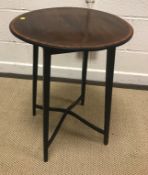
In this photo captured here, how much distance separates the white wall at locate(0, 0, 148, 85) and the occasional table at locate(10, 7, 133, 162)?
459 mm

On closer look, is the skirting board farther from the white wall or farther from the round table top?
the round table top

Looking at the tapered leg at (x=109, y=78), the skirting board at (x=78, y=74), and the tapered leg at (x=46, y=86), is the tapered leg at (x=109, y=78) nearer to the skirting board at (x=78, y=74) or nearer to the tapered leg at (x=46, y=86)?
the tapered leg at (x=46, y=86)

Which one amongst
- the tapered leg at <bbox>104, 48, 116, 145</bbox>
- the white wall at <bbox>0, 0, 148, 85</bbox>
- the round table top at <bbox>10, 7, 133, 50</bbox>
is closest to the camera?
the round table top at <bbox>10, 7, 133, 50</bbox>

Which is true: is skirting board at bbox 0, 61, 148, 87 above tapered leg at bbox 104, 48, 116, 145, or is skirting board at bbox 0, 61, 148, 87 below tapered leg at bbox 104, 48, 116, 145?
below

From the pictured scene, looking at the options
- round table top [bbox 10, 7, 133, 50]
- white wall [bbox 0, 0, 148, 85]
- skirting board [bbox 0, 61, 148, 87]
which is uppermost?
round table top [bbox 10, 7, 133, 50]

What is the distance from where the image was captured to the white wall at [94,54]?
190cm

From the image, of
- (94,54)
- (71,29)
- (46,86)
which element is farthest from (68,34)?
(94,54)

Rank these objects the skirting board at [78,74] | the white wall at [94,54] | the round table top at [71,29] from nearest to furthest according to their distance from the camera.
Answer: the round table top at [71,29] → the white wall at [94,54] → the skirting board at [78,74]

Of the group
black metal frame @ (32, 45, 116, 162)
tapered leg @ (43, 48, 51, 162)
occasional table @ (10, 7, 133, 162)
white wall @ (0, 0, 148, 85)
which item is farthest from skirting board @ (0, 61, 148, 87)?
tapered leg @ (43, 48, 51, 162)

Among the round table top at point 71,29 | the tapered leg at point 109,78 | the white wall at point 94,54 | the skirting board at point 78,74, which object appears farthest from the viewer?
the skirting board at point 78,74

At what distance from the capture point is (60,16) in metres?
1.41

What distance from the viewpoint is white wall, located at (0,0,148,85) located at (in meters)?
1.90

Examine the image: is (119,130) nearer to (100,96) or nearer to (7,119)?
(100,96)

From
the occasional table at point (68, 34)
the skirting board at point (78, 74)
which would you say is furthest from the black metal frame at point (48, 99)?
the skirting board at point (78, 74)
